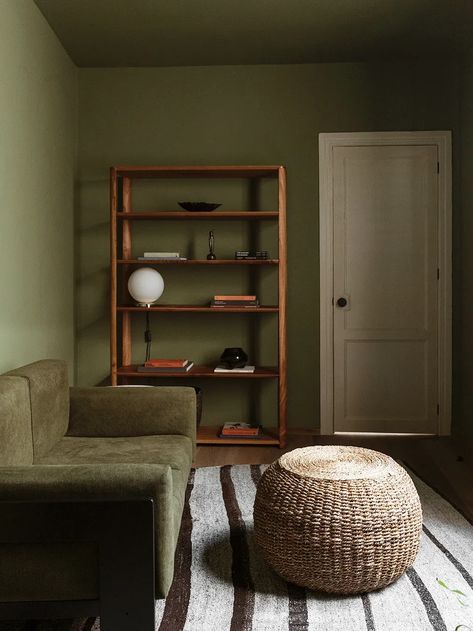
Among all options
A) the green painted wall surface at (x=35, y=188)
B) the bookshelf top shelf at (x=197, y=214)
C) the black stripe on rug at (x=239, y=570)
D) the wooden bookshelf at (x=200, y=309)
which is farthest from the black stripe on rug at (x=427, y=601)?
the bookshelf top shelf at (x=197, y=214)

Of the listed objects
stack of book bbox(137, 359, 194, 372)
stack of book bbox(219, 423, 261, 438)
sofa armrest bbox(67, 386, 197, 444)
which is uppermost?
stack of book bbox(137, 359, 194, 372)

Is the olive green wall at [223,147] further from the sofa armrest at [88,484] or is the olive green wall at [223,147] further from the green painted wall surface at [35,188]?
the sofa armrest at [88,484]

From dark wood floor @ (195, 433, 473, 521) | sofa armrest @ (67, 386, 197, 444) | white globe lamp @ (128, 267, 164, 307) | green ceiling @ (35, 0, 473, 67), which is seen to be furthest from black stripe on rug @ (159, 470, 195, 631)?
green ceiling @ (35, 0, 473, 67)

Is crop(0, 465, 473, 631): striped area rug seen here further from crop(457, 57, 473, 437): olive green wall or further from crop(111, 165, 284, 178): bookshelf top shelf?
crop(111, 165, 284, 178): bookshelf top shelf

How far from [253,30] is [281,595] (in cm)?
332

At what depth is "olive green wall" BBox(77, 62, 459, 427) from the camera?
462 cm

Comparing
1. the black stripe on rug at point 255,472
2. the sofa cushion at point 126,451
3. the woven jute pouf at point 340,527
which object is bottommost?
the black stripe on rug at point 255,472

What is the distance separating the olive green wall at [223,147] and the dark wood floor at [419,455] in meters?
0.37

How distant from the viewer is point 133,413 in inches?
122

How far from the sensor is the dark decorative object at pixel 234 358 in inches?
173

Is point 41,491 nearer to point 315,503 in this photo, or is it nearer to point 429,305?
point 315,503

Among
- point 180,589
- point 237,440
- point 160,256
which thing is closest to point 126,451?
point 180,589

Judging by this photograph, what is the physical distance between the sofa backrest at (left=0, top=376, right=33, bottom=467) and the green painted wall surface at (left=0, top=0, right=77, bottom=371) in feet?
2.27

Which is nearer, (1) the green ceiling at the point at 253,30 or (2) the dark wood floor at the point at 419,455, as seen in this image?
(2) the dark wood floor at the point at 419,455
